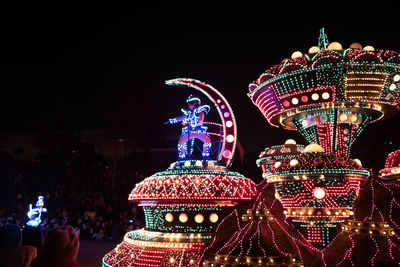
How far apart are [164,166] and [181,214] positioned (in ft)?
61.0

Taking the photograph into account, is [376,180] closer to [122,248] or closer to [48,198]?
[122,248]

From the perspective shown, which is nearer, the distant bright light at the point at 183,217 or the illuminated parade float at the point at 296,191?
the illuminated parade float at the point at 296,191

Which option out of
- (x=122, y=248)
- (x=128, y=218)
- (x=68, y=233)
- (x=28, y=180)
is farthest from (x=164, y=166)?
(x=68, y=233)

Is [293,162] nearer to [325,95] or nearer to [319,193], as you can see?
[319,193]

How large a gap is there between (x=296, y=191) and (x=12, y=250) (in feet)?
17.8

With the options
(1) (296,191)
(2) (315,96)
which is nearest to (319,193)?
(1) (296,191)

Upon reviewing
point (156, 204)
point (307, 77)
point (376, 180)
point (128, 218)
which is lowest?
point (128, 218)

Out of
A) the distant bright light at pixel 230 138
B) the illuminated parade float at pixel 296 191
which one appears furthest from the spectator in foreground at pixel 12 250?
the distant bright light at pixel 230 138

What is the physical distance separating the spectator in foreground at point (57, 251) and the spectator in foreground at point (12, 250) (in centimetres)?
79

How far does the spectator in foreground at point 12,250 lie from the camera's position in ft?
13.6

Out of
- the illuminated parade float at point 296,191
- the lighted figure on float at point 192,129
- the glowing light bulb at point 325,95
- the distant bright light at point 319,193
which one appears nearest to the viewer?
the illuminated parade float at point 296,191

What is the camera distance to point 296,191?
6.95m

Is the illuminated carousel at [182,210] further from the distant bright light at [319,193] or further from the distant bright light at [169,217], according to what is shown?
the distant bright light at [319,193]

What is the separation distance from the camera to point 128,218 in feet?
63.1
